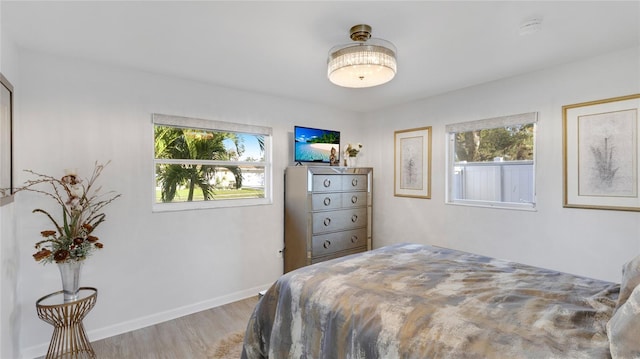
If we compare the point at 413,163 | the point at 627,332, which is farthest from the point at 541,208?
the point at 627,332

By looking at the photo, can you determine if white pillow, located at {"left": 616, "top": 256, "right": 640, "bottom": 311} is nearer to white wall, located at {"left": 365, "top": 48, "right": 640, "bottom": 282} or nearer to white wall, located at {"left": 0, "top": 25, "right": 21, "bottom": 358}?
white wall, located at {"left": 365, "top": 48, "right": 640, "bottom": 282}

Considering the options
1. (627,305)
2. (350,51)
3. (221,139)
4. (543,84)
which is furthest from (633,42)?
(221,139)

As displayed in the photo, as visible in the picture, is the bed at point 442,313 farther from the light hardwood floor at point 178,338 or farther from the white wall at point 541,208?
the white wall at point 541,208

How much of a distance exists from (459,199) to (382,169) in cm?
118

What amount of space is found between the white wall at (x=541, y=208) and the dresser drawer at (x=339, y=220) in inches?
22.0

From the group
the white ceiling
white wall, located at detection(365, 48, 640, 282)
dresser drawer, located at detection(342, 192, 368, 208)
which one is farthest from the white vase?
white wall, located at detection(365, 48, 640, 282)

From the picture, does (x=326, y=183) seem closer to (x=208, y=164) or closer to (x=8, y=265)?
(x=208, y=164)

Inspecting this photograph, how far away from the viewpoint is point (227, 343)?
2.53 m

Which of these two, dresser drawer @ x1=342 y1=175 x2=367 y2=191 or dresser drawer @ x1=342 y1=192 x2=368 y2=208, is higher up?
dresser drawer @ x1=342 y1=175 x2=367 y2=191

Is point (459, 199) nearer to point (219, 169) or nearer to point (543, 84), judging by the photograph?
point (543, 84)

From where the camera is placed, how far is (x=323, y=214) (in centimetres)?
360

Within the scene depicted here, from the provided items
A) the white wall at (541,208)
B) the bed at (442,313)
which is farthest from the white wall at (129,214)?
the white wall at (541,208)

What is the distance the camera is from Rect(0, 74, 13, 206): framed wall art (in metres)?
1.87

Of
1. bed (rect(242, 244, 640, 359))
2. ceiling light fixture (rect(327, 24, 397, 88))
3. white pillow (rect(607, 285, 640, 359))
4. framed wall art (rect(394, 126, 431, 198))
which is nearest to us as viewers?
white pillow (rect(607, 285, 640, 359))
